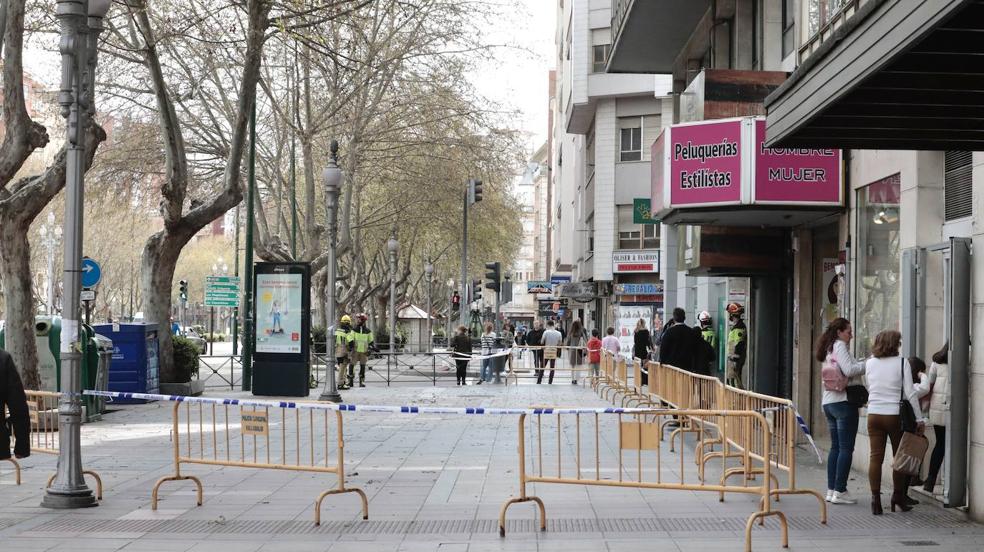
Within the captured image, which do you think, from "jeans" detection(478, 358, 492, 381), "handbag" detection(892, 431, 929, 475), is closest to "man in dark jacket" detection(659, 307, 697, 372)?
"handbag" detection(892, 431, 929, 475)

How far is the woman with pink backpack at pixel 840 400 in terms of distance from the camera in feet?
34.2

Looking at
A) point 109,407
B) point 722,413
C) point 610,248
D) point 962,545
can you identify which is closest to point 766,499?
point 722,413

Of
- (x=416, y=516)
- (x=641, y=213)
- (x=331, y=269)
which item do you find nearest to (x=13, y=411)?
(x=416, y=516)

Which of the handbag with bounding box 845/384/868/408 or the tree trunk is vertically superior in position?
the tree trunk

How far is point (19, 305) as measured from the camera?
1677cm

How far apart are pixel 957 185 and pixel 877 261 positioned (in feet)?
7.71

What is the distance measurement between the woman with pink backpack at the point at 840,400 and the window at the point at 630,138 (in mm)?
35239

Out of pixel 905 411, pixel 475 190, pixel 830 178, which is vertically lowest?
pixel 905 411

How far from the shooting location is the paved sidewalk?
8.76 metres

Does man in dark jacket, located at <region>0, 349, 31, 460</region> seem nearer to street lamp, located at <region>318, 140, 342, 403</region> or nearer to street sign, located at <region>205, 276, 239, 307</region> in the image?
street lamp, located at <region>318, 140, 342, 403</region>

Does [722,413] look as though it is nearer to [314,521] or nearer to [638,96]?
[314,521]

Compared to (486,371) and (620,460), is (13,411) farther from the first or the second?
(486,371)

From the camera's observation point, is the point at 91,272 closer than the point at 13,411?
No

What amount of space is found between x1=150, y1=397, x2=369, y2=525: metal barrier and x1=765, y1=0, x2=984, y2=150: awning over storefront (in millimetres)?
4368
